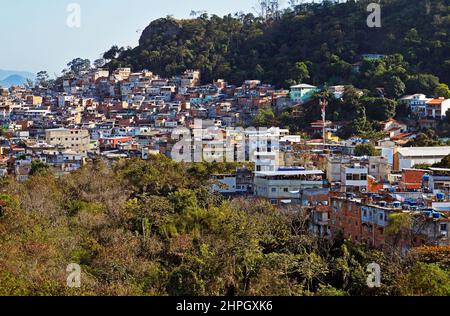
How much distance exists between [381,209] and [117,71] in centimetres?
3795

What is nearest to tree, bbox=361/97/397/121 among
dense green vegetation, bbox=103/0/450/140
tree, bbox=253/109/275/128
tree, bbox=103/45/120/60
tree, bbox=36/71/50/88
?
dense green vegetation, bbox=103/0/450/140

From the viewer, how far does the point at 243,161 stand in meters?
28.3

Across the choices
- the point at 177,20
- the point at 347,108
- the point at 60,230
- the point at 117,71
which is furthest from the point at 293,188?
the point at 177,20

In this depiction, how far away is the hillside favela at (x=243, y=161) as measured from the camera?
39.5ft

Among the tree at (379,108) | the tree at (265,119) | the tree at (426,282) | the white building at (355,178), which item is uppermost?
the tree at (379,108)

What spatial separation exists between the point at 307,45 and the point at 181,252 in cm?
3170

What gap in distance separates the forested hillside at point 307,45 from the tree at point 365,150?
948 centimetres

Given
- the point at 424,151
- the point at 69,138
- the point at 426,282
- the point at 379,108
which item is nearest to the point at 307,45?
the point at 379,108

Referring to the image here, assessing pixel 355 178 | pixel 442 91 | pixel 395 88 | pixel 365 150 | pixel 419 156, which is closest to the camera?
pixel 355 178

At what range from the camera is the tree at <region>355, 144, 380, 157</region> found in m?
26.6

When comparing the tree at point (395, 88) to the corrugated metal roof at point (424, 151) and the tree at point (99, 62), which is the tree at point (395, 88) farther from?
the tree at point (99, 62)

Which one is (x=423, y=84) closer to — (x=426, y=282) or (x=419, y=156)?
(x=419, y=156)

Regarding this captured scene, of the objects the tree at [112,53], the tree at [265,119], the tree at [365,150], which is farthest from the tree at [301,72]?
the tree at [112,53]

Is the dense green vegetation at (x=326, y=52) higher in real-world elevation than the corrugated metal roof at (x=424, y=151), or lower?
higher
